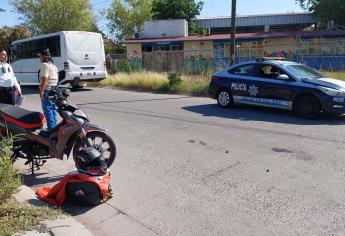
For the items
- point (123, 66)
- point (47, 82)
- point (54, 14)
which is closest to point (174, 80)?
point (123, 66)

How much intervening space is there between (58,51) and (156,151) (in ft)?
45.0

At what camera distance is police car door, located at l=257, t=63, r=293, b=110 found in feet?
36.9

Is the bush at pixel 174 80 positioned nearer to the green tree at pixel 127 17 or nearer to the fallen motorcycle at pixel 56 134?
the fallen motorcycle at pixel 56 134

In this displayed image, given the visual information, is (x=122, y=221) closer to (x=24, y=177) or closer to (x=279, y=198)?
(x=279, y=198)

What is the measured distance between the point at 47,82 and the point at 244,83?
18.7 ft

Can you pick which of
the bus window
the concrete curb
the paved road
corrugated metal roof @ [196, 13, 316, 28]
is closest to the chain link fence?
the bus window

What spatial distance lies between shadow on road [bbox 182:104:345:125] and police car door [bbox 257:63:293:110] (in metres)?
0.33

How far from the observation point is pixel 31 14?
46.2 meters

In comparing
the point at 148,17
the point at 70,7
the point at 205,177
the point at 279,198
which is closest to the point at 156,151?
the point at 205,177

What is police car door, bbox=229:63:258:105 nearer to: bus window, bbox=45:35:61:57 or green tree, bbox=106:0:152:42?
bus window, bbox=45:35:61:57

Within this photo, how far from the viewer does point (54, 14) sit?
149ft

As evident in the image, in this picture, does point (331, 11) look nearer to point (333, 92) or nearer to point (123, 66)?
point (123, 66)

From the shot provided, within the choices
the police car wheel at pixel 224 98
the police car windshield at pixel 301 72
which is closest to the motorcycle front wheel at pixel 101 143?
the police car windshield at pixel 301 72

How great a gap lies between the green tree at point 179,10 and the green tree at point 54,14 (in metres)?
14.1
